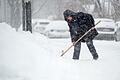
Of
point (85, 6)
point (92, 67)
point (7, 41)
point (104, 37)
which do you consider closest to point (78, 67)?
point (92, 67)

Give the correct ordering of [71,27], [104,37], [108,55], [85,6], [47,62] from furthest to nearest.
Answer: [85,6] → [104,37] → [108,55] → [71,27] → [47,62]

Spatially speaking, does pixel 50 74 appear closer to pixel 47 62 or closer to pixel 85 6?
pixel 47 62

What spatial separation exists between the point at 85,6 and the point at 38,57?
27921mm

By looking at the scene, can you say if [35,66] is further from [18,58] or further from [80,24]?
[80,24]

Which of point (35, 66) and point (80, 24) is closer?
point (35, 66)

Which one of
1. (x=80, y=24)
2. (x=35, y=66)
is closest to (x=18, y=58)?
(x=35, y=66)

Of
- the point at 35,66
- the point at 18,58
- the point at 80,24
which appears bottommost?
the point at 35,66

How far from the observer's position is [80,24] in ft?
34.9

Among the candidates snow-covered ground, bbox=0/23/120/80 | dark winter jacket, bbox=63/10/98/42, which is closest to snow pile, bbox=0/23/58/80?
snow-covered ground, bbox=0/23/120/80

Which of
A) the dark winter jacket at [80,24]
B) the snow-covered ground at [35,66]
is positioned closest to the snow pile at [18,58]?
the snow-covered ground at [35,66]

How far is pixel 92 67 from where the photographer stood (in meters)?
9.32

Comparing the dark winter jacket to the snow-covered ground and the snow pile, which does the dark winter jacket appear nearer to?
the snow-covered ground

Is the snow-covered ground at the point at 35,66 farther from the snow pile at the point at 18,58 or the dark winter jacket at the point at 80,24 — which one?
the dark winter jacket at the point at 80,24

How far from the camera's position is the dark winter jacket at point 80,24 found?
10492mm
